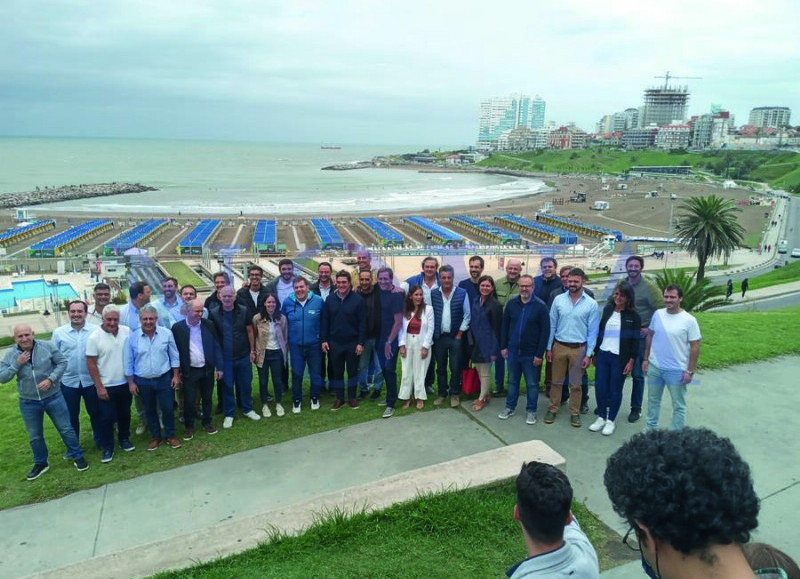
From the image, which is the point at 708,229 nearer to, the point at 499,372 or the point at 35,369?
the point at 499,372

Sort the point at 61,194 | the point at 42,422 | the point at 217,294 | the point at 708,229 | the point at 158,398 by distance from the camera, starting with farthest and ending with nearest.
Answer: the point at 61,194, the point at 708,229, the point at 217,294, the point at 158,398, the point at 42,422

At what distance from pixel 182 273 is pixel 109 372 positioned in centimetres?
2557

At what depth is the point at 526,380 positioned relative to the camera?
18.3 feet

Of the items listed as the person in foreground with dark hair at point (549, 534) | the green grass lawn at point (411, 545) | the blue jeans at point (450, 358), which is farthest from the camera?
the blue jeans at point (450, 358)

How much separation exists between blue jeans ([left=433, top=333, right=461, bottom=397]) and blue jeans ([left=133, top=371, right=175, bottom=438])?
2847 mm

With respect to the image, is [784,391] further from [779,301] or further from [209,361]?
[779,301]

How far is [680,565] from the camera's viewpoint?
136 centimetres

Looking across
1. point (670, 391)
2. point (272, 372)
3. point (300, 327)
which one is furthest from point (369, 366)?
point (670, 391)

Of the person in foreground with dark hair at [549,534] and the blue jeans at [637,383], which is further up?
the person in foreground with dark hair at [549,534]

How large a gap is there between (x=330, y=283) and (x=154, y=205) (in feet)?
228

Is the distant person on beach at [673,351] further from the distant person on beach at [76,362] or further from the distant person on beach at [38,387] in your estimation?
the distant person on beach at [38,387]

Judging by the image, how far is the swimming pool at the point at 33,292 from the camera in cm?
2239

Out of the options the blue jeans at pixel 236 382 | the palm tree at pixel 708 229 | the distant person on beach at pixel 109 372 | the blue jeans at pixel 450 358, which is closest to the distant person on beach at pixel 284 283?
the blue jeans at pixel 236 382

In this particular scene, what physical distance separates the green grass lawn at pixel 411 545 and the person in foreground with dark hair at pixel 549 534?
134 cm
